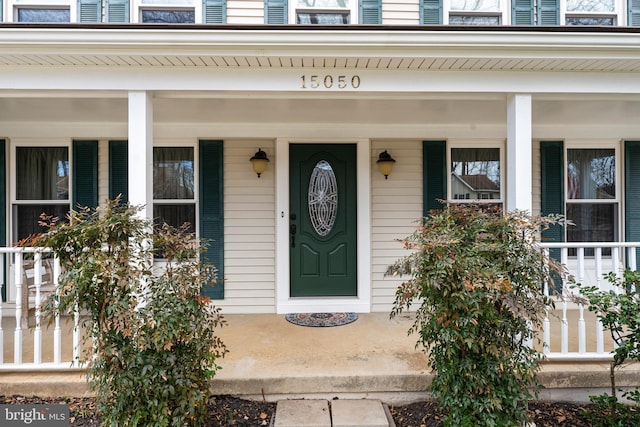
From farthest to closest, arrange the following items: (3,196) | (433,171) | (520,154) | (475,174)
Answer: (475,174)
(433,171)
(3,196)
(520,154)

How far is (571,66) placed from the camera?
279cm

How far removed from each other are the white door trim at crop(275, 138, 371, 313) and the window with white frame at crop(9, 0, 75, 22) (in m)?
2.51

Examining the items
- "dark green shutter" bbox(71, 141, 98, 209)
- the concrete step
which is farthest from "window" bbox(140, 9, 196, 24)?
the concrete step

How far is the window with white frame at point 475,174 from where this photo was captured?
14.6 feet

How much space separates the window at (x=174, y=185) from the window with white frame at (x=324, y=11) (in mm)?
1892

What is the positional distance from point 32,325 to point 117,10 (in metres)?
3.28

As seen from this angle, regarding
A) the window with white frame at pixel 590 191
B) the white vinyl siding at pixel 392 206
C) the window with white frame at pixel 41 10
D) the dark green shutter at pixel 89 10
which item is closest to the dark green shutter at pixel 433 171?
the white vinyl siding at pixel 392 206

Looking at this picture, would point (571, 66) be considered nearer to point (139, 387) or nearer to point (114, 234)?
point (114, 234)

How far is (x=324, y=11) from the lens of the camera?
3928 mm

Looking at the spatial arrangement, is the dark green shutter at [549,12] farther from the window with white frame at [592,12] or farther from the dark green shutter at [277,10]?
the dark green shutter at [277,10]

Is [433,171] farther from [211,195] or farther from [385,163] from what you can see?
[211,195]

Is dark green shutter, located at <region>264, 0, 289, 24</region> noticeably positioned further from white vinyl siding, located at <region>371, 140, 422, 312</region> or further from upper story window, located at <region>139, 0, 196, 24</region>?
white vinyl siding, located at <region>371, 140, 422, 312</region>

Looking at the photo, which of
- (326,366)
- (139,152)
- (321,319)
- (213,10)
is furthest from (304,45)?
(321,319)

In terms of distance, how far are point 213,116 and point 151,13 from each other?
1.23 meters
